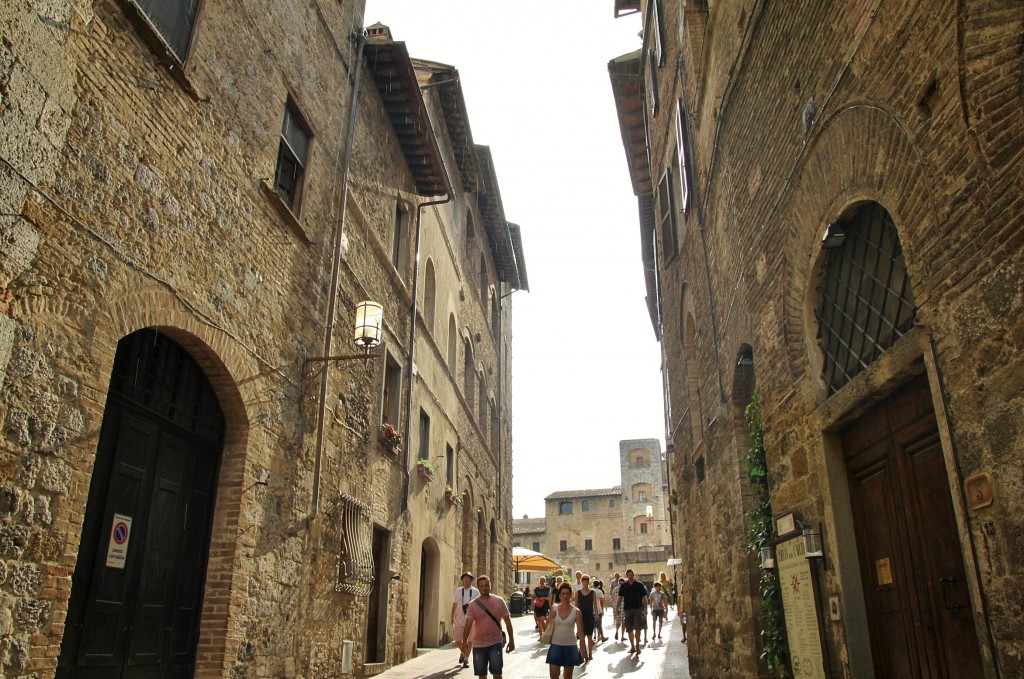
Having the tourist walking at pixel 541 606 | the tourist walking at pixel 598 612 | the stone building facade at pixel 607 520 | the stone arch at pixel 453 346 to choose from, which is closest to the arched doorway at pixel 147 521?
the tourist walking at pixel 598 612

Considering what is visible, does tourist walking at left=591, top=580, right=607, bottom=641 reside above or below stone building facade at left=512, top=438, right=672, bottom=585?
below

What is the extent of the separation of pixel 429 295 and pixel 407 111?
414 centimetres

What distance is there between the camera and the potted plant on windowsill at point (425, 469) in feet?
40.3

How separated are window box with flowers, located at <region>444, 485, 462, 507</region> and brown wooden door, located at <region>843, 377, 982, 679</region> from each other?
1015cm

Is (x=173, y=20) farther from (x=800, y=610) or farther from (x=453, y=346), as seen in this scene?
(x=453, y=346)

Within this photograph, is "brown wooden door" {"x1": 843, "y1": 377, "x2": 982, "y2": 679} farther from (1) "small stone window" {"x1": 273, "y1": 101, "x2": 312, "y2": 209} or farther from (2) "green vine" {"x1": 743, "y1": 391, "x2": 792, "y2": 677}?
(1) "small stone window" {"x1": 273, "y1": 101, "x2": 312, "y2": 209}

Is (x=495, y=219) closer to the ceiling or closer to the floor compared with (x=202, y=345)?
closer to the ceiling

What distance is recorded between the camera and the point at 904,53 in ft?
12.7

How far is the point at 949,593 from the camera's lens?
3.99m

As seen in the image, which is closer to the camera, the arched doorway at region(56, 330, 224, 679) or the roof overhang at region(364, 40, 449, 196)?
the arched doorway at region(56, 330, 224, 679)

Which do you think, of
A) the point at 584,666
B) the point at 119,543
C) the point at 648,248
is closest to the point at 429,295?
the point at 648,248

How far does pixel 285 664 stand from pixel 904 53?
22.8ft

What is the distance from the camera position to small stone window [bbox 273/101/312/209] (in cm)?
787

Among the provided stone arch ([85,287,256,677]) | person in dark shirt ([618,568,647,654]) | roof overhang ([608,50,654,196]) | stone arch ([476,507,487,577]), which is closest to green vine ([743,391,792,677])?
stone arch ([85,287,256,677])
